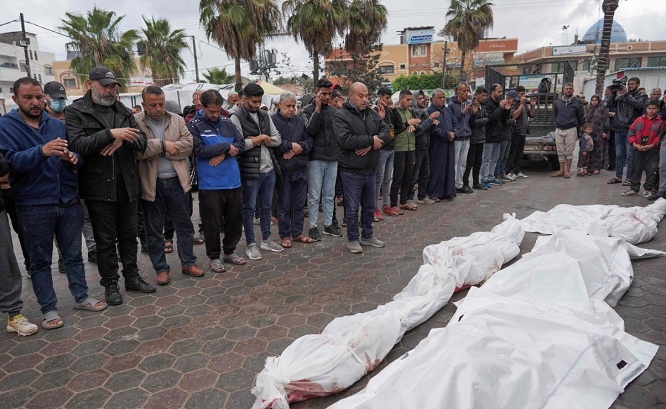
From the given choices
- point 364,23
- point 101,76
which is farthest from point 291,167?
point 364,23

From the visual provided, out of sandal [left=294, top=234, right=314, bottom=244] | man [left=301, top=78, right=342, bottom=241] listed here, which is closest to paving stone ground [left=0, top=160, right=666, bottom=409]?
sandal [left=294, top=234, right=314, bottom=244]

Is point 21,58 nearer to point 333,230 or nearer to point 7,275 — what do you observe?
point 333,230

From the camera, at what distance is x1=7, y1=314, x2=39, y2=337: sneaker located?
11.0ft

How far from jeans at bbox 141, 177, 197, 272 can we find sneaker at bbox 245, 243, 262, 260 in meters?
0.79

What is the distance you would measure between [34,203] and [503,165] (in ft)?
29.1

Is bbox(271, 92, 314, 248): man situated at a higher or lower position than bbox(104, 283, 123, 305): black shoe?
higher

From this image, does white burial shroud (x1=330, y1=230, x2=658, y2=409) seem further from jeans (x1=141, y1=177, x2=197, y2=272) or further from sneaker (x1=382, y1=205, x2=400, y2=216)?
sneaker (x1=382, y1=205, x2=400, y2=216)

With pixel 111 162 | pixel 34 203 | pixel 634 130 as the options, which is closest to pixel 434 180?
pixel 634 130

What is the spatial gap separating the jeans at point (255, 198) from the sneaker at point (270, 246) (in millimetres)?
168

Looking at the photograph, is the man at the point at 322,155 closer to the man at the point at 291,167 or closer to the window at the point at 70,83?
the man at the point at 291,167

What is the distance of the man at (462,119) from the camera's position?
25.2 feet

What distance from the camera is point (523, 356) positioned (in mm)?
2156

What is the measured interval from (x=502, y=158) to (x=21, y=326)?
9.01 metres

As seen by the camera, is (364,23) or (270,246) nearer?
(270,246)
